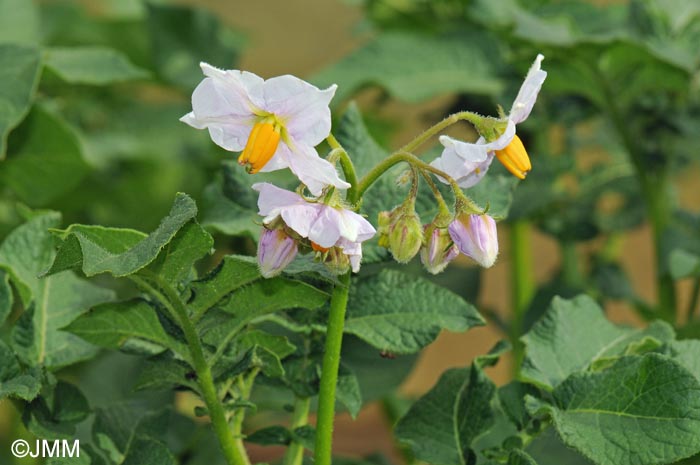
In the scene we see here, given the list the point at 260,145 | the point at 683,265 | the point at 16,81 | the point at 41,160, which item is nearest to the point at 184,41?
the point at 41,160

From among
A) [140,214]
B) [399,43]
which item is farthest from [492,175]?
[140,214]

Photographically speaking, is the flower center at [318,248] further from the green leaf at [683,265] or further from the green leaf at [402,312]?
the green leaf at [683,265]

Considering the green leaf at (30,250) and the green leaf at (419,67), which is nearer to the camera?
the green leaf at (30,250)

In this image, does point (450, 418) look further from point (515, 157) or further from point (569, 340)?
point (515, 157)

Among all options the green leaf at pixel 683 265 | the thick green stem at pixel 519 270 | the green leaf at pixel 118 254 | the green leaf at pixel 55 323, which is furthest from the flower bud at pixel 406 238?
the thick green stem at pixel 519 270

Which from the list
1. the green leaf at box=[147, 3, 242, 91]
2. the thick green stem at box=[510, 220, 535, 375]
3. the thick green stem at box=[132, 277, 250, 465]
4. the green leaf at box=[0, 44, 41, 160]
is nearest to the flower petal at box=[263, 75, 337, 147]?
the thick green stem at box=[132, 277, 250, 465]

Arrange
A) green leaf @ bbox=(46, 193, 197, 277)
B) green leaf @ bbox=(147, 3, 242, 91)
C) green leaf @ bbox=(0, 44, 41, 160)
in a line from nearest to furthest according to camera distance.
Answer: green leaf @ bbox=(46, 193, 197, 277) < green leaf @ bbox=(0, 44, 41, 160) < green leaf @ bbox=(147, 3, 242, 91)

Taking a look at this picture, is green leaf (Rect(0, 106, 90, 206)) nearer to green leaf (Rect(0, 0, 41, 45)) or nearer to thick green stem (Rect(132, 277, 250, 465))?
green leaf (Rect(0, 0, 41, 45))
